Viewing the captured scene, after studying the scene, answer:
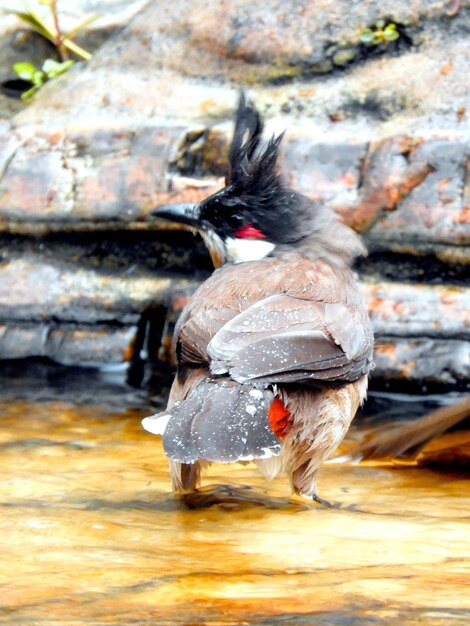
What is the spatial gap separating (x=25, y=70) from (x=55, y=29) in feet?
1.24

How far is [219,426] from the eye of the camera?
3.01 metres

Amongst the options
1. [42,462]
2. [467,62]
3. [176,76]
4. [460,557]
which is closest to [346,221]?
[467,62]

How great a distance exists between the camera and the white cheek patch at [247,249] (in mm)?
4414

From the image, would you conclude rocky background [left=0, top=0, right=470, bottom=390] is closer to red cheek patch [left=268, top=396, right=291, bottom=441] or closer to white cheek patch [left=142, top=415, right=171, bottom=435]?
red cheek patch [left=268, top=396, right=291, bottom=441]

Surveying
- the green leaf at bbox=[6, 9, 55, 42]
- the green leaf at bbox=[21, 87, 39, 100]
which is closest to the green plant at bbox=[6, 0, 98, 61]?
the green leaf at bbox=[6, 9, 55, 42]

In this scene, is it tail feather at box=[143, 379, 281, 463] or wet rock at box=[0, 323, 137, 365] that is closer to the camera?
tail feather at box=[143, 379, 281, 463]

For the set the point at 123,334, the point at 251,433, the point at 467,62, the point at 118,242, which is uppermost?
the point at 467,62

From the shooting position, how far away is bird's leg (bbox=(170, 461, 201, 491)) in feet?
11.8

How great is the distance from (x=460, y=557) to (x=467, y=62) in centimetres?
376

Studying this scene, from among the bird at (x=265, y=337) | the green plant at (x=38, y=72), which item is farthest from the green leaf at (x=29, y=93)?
the bird at (x=265, y=337)

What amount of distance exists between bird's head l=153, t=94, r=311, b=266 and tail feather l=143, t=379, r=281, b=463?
4.36ft

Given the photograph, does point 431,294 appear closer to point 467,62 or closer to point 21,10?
point 467,62

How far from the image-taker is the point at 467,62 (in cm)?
570

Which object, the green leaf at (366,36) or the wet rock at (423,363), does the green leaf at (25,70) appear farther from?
the wet rock at (423,363)
